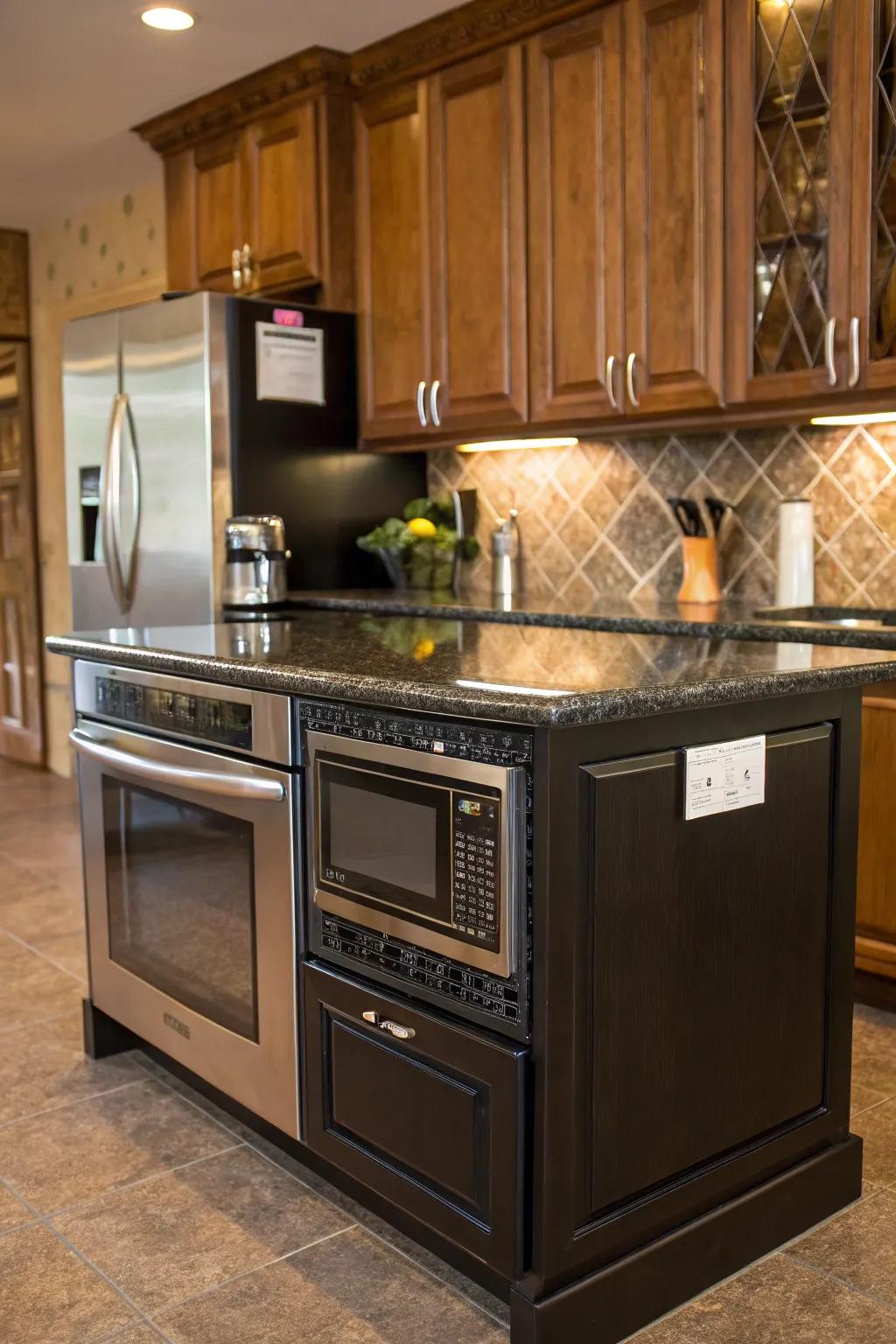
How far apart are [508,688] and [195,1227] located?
1014 millimetres

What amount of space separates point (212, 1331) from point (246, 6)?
10.4 feet

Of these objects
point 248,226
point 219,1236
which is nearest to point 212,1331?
point 219,1236

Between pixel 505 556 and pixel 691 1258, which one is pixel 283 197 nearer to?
pixel 505 556

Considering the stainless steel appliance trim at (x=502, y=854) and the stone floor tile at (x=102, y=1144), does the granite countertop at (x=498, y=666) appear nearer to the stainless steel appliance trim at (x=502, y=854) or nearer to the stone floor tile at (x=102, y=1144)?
the stainless steel appliance trim at (x=502, y=854)

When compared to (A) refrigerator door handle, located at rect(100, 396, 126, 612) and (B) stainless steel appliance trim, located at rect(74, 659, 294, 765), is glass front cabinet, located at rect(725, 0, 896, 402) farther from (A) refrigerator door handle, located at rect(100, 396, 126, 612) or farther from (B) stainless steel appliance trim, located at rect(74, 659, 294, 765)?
(A) refrigerator door handle, located at rect(100, 396, 126, 612)

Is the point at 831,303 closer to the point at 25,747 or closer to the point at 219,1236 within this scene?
the point at 219,1236

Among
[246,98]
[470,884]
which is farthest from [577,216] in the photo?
[470,884]

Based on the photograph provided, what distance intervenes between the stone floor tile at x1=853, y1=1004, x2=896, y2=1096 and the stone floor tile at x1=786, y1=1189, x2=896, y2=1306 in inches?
18.0

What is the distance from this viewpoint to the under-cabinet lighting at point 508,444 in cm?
374

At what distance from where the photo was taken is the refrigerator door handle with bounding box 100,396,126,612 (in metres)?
4.02

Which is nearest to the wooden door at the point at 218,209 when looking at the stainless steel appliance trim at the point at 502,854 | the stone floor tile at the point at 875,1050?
the stainless steel appliance trim at the point at 502,854

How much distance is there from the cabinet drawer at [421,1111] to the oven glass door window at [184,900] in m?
0.20

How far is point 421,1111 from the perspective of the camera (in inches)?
64.9

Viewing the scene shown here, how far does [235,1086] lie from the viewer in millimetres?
2057
